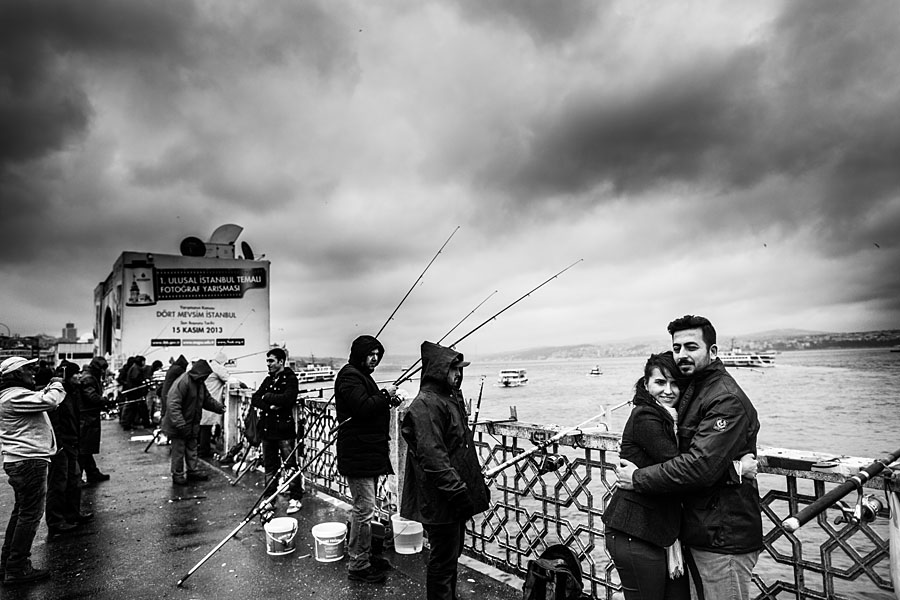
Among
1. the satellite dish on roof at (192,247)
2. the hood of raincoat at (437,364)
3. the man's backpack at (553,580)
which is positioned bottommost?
the man's backpack at (553,580)

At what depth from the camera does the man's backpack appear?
323cm

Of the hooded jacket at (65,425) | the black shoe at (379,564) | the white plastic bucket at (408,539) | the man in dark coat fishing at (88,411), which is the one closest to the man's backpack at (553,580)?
the black shoe at (379,564)

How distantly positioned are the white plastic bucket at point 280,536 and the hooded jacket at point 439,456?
6.71 feet

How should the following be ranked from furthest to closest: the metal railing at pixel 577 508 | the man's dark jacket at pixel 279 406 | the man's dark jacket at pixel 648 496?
the man's dark jacket at pixel 279 406
the metal railing at pixel 577 508
the man's dark jacket at pixel 648 496

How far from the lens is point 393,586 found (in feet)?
13.7

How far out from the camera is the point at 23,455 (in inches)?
176

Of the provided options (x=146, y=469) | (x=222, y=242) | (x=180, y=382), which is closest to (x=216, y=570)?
(x=180, y=382)

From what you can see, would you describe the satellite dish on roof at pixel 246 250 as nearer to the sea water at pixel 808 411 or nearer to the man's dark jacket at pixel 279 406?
the sea water at pixel 808 411

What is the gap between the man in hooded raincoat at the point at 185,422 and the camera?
7617mm

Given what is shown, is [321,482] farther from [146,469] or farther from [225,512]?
[146,469]

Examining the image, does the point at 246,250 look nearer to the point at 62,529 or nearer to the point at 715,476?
the point at 62,529

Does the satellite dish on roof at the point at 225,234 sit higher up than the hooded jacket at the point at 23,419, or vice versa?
the satellite dish on roof at the point at 225,234

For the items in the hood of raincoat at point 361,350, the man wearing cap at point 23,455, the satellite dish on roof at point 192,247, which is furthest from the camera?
the satellite dish on roof at point 192,247

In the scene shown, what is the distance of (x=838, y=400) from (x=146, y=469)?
61764 millimetres
